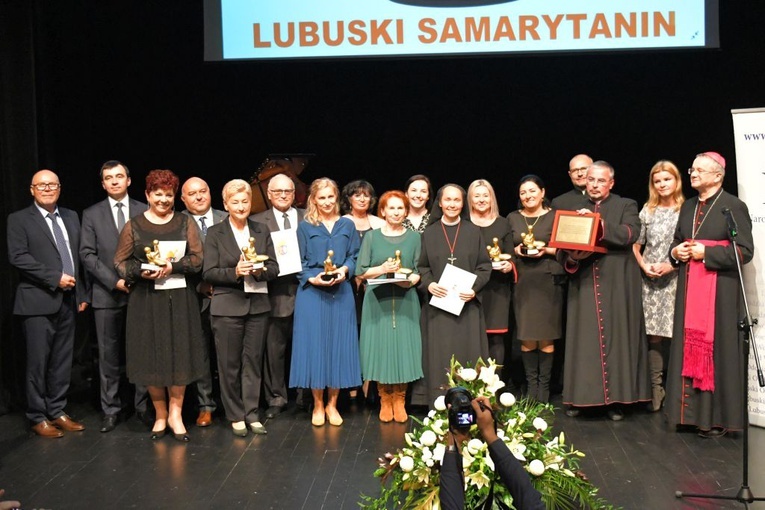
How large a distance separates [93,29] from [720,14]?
571cm

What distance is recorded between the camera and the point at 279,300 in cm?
582

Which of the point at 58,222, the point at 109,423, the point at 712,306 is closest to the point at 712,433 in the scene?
the point at 712,306

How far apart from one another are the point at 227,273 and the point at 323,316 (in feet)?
2.37

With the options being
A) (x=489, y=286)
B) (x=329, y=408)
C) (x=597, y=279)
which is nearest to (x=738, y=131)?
(x=597, y=279)

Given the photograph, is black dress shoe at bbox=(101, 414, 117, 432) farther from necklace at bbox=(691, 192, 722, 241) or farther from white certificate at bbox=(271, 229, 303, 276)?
necklace at bbox=(691, 192, 722, 241)

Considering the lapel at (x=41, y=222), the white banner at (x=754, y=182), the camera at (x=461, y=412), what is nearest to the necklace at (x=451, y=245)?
the white banner at (x=754, y=182)

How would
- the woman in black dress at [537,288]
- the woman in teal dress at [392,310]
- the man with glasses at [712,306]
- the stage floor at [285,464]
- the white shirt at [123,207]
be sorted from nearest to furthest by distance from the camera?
the stage floor at [285,464], the man with glasses at [712,306], the woman in teal dress at [392,310], the white shirt at [123,207], the woman in black dress at [537,288]

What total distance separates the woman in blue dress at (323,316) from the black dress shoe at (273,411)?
0.35 m

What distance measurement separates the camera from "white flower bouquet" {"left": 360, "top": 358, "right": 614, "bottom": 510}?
3439 mm

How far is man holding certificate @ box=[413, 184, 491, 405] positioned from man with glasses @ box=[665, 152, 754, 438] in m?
1.29

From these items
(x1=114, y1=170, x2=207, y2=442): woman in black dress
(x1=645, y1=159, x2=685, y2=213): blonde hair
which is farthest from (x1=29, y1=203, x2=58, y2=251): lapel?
(x1=645, y1=159, x2=685, y2=213): blonde hair

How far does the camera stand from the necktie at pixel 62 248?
5711mm

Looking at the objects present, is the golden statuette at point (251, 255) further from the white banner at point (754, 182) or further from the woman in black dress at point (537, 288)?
the white banner at point (754, 182)

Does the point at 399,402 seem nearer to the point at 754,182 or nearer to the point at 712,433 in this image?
the point at 712,433
